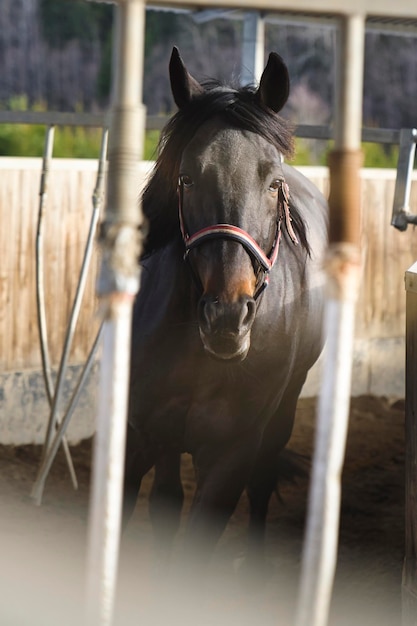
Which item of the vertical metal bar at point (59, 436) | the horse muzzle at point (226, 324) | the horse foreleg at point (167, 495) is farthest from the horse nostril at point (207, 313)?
the vertical metal bar at point (59, 436)

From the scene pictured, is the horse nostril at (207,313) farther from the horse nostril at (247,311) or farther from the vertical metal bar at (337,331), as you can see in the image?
the vertical metal bar at (337,331)

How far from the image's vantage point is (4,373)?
5391 mm

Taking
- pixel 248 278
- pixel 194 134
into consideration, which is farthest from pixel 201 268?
pixel 194 134

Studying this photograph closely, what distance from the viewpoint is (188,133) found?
2.84m

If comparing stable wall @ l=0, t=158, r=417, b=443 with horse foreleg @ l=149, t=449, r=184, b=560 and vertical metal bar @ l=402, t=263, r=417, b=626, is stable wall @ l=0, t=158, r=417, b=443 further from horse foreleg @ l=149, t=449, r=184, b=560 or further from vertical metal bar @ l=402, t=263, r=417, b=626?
vertical metal bar @ l=402, t=263, r=417, b=626

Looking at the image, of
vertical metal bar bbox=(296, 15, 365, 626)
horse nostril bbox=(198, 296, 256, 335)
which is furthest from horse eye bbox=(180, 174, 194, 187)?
vertical metal bar bbox=(296, 15, 365, 626)

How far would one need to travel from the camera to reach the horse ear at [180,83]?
2.91 meters

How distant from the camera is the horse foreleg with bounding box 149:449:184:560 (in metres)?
3.48

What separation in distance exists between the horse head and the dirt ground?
978 mm

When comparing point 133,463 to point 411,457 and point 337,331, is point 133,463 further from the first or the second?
point 337,331

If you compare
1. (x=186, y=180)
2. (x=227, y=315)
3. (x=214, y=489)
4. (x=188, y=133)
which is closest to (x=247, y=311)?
(x=227, y=315)

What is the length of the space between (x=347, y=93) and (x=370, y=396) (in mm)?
6082

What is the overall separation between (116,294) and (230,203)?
1503 millimetres

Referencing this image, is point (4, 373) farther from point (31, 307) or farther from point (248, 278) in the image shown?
point (248, 278)
